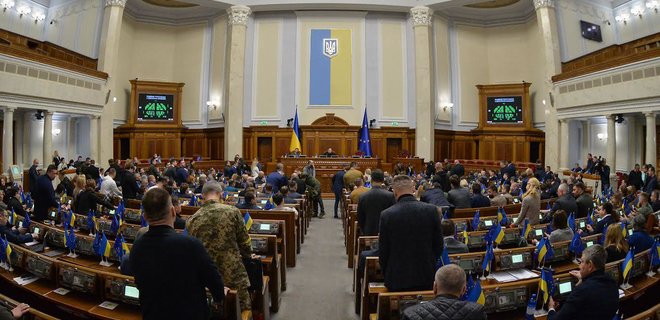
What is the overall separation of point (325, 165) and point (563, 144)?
8789mm

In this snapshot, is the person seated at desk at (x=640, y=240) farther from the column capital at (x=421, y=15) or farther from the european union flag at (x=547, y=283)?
the column capital at (x=421, y=15)

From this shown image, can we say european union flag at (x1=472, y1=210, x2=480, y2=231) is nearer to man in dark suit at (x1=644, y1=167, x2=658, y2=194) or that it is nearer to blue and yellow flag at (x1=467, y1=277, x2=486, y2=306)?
blue and yellow flag at (x1=467, y1=277, x2=486, y2=306)

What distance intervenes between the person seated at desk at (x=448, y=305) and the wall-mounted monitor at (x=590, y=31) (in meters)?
19.2

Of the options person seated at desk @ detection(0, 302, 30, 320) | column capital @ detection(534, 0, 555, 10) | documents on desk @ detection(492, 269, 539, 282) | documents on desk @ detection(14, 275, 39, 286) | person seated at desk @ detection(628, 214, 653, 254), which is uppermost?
column capital @ detection(534, 0, 555, 10)

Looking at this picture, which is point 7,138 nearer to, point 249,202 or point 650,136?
point 249,202

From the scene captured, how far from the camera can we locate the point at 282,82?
68.8 feet

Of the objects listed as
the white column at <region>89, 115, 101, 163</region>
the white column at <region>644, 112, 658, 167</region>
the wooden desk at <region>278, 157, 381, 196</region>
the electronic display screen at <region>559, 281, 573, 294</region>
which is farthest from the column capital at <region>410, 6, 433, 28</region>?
the electronic display screen at <region>559, 281, 573, 294</region>

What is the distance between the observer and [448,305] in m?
2.16

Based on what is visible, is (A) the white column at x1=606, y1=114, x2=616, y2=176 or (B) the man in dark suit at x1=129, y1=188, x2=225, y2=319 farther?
(A) the white column at x1=606, y1=114, x2=616, y2=176

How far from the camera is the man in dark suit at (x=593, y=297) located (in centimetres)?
284

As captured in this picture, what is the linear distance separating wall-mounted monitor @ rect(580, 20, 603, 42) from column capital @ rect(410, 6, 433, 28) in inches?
233

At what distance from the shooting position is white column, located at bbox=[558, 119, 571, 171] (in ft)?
56.8

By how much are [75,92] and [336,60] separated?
10.4 metres

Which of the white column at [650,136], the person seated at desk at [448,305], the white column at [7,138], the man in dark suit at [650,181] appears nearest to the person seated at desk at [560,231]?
the person seated at desk at [448,305]
